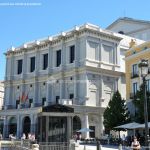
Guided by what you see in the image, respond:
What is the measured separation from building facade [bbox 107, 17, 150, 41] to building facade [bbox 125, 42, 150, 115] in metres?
24.1

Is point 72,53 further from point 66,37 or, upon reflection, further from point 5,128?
point 5,128

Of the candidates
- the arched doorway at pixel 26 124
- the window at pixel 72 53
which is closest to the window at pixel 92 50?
the window at pixel 72 53

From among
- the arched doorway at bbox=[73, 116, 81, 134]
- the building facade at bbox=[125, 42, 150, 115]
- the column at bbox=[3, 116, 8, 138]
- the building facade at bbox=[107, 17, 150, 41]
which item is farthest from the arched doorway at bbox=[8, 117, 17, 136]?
the building facade at bbox=[107, 17, 150, 41]

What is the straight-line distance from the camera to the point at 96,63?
6184cm

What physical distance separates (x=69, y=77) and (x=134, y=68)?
49.1 feet

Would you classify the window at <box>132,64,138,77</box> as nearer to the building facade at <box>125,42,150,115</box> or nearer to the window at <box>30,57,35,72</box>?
the building facade at <box>125,42,150,115</box>

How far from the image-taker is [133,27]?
77438 mm

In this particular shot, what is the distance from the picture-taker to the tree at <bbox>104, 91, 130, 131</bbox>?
49.2 m

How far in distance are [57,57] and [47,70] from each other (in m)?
2.89

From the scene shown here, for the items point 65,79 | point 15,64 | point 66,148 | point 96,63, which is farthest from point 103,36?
point 66,148

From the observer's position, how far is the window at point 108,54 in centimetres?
6400

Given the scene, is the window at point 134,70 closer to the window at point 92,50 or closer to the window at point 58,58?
the window at point 92,50

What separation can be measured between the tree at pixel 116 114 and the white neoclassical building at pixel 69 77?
7378 mm

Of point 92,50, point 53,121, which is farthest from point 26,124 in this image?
point 53,121
